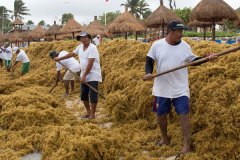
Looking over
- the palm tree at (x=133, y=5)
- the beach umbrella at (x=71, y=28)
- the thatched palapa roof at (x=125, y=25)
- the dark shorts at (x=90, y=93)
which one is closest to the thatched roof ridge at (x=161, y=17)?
the thatched palapa roof at (x=125, y=25)

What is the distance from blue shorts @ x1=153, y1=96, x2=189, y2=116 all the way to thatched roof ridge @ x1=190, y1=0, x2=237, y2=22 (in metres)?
6.60

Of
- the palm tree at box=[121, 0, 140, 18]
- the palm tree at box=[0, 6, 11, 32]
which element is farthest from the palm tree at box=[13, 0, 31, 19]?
the palm tree at box=[121, 0, 140, 18]

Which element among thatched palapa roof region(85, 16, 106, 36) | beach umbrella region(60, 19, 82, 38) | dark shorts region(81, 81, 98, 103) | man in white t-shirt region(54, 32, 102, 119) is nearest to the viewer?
man in white t-shirt region(54, 32, 102, 119)

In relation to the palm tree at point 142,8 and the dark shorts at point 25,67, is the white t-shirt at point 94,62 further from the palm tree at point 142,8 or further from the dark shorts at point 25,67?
the palm tree at point 142,8

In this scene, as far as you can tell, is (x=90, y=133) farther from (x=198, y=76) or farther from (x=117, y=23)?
(x=117, y=23)

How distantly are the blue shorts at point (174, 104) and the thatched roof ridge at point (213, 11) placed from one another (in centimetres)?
660

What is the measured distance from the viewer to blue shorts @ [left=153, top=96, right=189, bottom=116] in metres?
3.68

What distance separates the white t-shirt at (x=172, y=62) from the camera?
12.0ft

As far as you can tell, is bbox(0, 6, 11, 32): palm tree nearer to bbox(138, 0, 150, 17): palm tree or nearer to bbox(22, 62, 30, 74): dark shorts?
bbox(138, 0, 150, 17): palm tree

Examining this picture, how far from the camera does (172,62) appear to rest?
367cm

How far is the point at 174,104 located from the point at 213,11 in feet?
22.6

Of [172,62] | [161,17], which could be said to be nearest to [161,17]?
Result: [161,17]

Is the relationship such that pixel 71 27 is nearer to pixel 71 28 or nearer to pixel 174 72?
pixel 71 28

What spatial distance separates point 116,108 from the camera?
5621 mm
